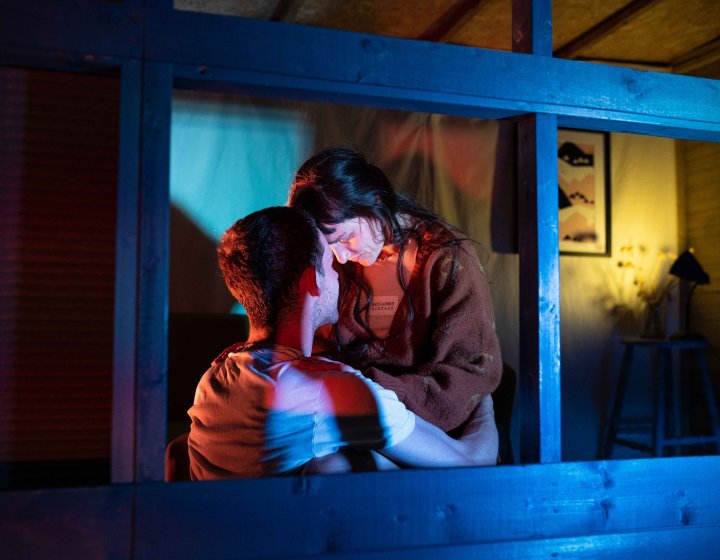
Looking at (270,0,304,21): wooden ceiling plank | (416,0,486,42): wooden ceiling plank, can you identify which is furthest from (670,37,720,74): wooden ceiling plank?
(270,0,304,21): wooden ceiling plank

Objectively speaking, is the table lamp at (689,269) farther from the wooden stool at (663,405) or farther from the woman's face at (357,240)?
the woman's face at (357,240)

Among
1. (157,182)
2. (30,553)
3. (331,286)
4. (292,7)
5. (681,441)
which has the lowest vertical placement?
(681,441)

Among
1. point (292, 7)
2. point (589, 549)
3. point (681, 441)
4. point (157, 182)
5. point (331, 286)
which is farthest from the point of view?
point (681, 441)

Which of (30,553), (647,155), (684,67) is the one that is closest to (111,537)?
(30,553)

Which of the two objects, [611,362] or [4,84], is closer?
[4,84]

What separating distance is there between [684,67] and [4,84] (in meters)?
4.95

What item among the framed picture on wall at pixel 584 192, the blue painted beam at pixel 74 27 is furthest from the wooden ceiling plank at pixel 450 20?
the blue painted beam at pixel 74 27

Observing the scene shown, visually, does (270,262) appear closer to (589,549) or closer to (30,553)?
(30,553)

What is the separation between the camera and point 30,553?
1327 mm

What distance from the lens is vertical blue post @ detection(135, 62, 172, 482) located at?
55.1 inches

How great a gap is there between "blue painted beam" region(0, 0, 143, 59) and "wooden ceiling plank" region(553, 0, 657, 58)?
11.1ft

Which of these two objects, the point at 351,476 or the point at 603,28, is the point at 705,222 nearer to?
the point at 603,28

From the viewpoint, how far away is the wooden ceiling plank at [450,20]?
3.89 meters

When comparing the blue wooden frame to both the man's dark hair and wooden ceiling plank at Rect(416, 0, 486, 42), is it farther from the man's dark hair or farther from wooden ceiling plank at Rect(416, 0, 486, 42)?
wooden ceiling plank at Rect(416, 0, 486, 42)
